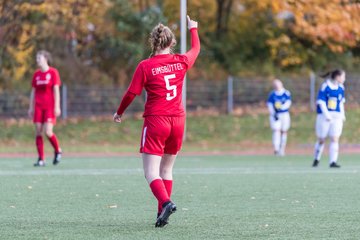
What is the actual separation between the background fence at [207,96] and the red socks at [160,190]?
79.9ft

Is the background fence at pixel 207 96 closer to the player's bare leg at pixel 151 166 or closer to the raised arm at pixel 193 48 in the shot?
the raised arm at pixel 193 48

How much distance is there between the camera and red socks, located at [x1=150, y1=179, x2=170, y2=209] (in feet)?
31.1

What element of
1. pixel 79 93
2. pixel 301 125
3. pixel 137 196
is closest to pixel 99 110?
pixel 79 93

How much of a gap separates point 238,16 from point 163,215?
29.3 m

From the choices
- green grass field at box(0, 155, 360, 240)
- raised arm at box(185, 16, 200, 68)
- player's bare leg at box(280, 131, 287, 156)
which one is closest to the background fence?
player's bare leg at box(280, 131, 287, 156)

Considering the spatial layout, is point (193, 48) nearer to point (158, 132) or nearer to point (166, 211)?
point (158, 132)

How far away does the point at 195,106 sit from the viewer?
34688 mm

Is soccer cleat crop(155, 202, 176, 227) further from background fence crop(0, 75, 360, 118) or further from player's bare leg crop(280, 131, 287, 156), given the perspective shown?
background fence crop(0, 75, 360, 118)

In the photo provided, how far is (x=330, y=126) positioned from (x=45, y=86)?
17.4 ft

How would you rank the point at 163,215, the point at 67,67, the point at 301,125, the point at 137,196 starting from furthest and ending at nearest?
the point at 67,67 → the point at 301,125 → the point at 137,196 → the point at 163,215

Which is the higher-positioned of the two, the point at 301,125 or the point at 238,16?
the point at 238,16

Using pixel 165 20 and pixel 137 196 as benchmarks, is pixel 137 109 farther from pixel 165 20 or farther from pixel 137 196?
pixel 137 196

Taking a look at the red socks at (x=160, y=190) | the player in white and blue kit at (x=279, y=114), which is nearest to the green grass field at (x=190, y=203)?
the red socks at (x=160, y=190)

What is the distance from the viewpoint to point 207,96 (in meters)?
34.7
